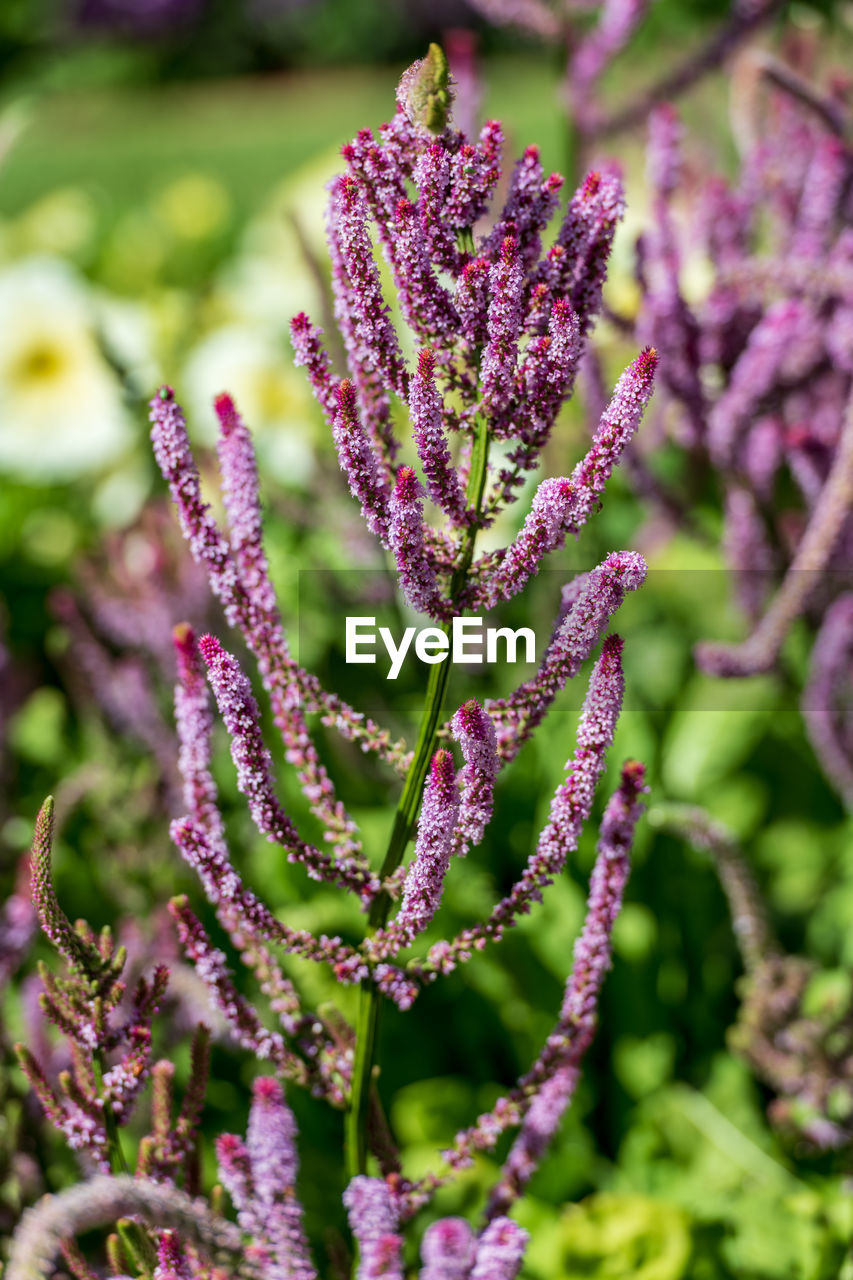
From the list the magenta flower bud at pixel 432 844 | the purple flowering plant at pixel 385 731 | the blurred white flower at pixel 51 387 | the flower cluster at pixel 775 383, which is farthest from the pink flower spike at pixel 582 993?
the blurred white flower at pixel 51 387

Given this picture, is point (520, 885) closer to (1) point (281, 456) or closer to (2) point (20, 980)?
(2) point (20, 980)

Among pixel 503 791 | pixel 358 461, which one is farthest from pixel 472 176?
pixel 503 791

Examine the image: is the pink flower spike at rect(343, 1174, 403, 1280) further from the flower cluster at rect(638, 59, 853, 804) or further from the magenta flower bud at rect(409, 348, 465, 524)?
the flower cluster at rect(638, 59, 853, 804)

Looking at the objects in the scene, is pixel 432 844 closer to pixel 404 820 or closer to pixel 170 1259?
pixel 404 820

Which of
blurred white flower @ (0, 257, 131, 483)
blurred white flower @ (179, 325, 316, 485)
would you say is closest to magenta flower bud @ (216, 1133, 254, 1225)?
blurred white flower @ (179, 325, 316, 485)

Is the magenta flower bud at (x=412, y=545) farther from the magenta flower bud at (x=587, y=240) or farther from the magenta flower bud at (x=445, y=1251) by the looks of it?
the magenta flower bud at (x=445, y=1251)

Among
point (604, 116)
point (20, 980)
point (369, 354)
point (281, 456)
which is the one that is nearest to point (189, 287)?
point (281, 456)
